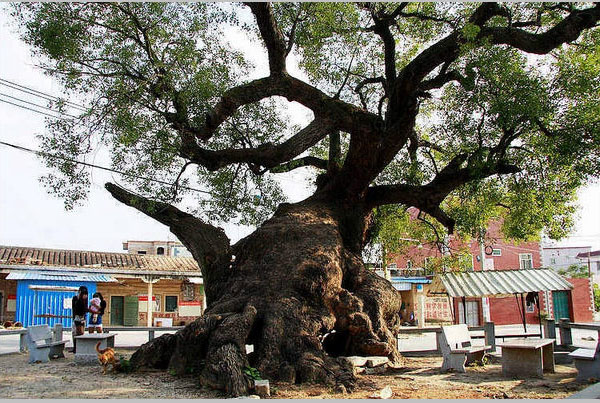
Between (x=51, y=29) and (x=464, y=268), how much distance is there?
1248 centimetres

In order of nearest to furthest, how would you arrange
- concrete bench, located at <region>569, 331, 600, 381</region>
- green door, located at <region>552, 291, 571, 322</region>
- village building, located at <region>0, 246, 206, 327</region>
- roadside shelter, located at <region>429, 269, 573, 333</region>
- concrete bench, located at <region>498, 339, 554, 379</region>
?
concrete bench, located at <region>569, 331, 600, 381</region> → concrete bench, located at <region>498, 339, 554, 379</region> → roadside shelter, located at <region>429, 269, 573, 333</region> → village building, located at <region>0, 246, 206, 327</region> → green door, located at <region>552, 291, 571, 322</region>

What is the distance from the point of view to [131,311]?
27.0 metres

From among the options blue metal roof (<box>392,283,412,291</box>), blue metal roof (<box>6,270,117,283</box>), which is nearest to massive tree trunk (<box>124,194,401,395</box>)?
blue metal roof (<box>6,270,117,283</box>)

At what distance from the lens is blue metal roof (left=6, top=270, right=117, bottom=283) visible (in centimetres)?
2097

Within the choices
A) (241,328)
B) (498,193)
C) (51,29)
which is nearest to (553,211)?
(498,193)

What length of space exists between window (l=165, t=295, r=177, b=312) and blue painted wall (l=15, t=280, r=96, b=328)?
5998mm

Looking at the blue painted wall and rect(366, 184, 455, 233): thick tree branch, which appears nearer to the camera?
rect(366, 184, 455, 233): thick tree branch

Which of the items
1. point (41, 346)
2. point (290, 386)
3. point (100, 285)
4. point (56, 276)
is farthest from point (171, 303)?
point (290, 386)

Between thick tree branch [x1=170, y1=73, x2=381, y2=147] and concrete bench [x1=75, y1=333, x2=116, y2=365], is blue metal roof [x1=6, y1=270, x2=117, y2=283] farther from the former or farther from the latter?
thick tree branch [x1=170, y1=73, x2=381, y2=147]

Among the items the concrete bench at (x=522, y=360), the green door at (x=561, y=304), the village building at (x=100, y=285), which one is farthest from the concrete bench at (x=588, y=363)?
the green door at (x=561, y=304)

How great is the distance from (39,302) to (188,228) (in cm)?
1484

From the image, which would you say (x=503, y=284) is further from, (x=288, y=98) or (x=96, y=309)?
(x=96, y=309)

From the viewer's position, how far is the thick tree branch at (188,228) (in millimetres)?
9945

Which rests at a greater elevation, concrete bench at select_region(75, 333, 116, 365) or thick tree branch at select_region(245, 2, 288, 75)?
thick tree branch at select_region(245, 2, 288, 75)
